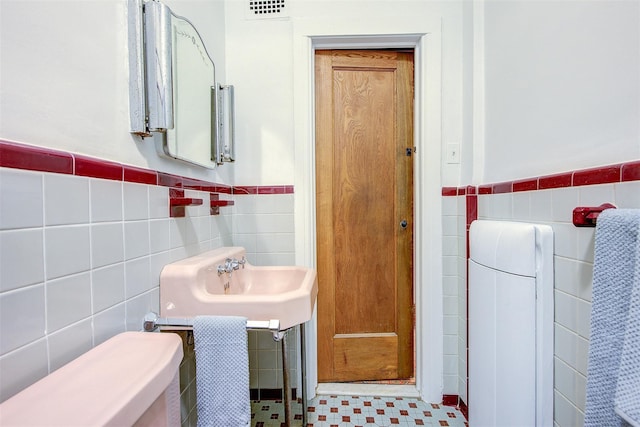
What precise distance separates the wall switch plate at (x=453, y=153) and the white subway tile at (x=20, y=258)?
1.70 m

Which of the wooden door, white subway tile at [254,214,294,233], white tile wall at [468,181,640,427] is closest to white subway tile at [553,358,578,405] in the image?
white tile wall at [468,181,640,427]

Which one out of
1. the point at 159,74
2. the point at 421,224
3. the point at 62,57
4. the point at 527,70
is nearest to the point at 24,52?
the point at 62,57

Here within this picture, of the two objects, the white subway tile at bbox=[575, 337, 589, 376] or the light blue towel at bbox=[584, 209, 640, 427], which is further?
the white subway tile at bbox=[575, 337, 589, 376]

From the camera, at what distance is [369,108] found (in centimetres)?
184

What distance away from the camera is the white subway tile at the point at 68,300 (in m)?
0.64

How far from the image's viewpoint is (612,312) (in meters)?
0.70

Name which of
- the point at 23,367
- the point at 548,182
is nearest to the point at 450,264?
the point at 548,182

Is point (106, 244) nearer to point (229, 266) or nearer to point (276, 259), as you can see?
point (229, 266)

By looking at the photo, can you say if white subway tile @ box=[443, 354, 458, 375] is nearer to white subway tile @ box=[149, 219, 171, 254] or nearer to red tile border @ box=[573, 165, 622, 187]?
red tile border @ box=[573, 165, 622, 187]

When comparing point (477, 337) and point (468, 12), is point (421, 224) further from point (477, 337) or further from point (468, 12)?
point (468, 12)

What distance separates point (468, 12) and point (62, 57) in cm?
178

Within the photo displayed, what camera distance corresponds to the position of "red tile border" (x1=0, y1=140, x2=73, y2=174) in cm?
55

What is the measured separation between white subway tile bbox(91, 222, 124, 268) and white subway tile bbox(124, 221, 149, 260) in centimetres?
2

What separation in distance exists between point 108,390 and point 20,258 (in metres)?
0.30
